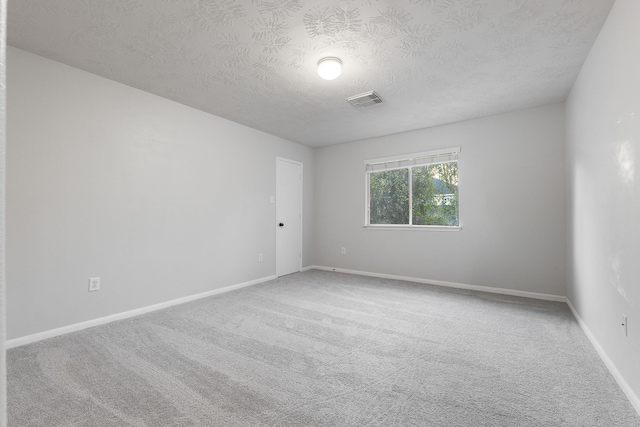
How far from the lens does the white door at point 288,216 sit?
5.01m

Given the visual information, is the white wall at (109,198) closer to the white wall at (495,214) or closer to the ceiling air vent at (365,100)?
the ceiling air vent at (365,100)

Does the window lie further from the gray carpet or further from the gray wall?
the gray wall

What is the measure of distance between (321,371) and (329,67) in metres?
2.39

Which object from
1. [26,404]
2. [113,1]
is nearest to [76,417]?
[26,404]

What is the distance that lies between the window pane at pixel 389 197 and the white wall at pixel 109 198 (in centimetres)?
222

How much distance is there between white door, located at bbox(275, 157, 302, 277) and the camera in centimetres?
501

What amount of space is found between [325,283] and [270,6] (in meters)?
3.56

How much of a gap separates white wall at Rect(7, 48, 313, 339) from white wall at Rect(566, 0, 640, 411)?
3875mm

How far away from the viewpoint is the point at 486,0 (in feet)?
6.17

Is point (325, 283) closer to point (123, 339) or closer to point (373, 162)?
point (373, 162)

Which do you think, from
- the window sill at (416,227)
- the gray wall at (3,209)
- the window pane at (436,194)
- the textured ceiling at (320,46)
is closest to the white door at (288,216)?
the window sill at (416,227)

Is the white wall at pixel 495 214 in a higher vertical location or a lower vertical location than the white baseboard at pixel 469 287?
higher

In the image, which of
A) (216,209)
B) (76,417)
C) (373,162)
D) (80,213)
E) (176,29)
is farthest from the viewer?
(373,162)

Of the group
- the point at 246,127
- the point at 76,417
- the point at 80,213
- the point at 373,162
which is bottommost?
the point at 76,417
